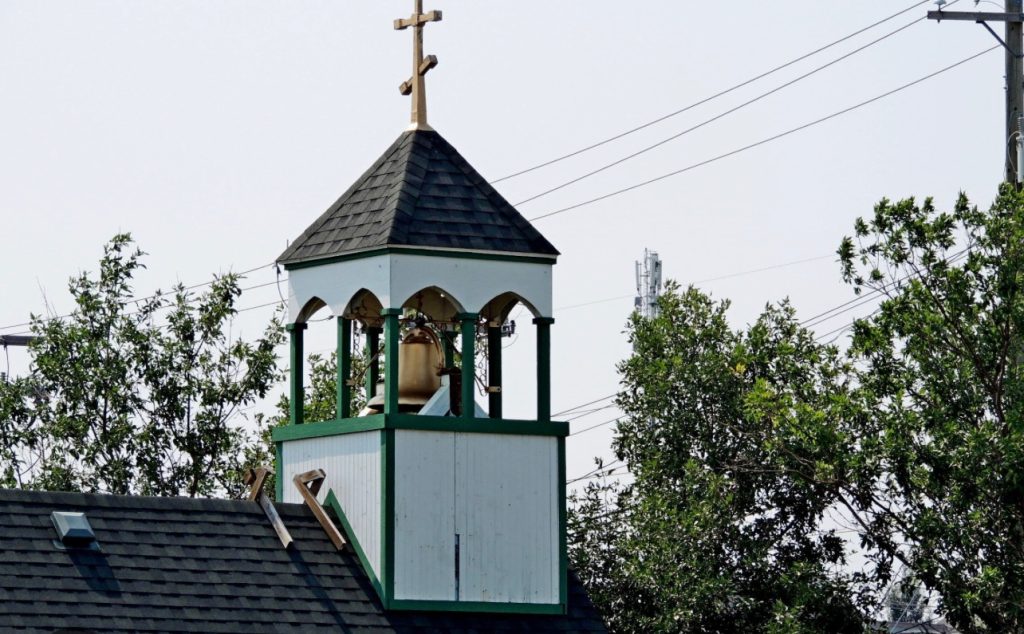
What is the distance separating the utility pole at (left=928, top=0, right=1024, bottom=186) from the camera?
24.4 meters

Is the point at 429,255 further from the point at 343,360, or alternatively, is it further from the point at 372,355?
the point at 372,355

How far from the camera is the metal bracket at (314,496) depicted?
60.8ft

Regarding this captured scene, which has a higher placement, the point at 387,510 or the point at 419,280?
the point at 419,280

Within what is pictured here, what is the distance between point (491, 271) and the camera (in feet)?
63.8

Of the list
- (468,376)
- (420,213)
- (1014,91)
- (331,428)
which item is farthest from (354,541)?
(1014,91)

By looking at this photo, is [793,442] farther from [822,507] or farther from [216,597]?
[216,597]

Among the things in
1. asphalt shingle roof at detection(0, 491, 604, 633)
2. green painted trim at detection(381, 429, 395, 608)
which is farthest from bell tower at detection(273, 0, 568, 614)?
asphalt shingle roof at detection(0, 491, 604, 633)

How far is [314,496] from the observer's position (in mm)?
19125

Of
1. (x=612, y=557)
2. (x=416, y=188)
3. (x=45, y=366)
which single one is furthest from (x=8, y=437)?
(x=416, y=188)

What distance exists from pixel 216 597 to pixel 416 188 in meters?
4.45

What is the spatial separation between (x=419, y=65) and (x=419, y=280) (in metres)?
2.38

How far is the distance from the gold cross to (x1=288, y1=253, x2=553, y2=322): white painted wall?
1784mm

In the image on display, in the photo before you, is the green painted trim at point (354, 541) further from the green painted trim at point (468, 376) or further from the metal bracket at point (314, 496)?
the green painted trim at point (468, 376)

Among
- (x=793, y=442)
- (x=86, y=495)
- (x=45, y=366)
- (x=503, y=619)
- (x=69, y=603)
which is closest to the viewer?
(x=69, y=603)
